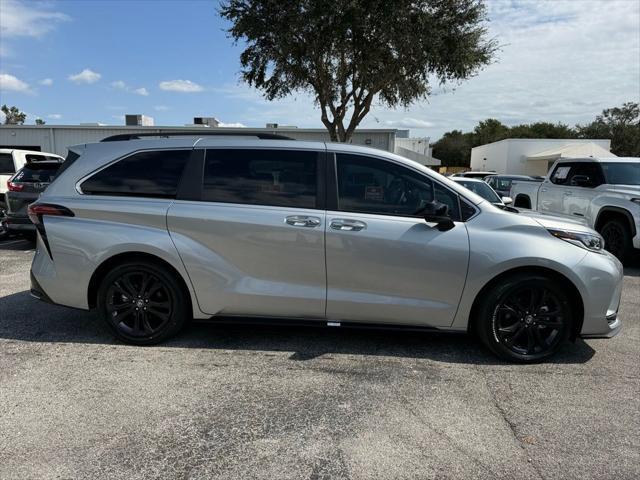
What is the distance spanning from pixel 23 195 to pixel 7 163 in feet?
7.02

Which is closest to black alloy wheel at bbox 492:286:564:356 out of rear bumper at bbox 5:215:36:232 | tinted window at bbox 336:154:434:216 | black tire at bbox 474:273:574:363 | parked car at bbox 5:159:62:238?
black tire at bbox 474:273:574:363

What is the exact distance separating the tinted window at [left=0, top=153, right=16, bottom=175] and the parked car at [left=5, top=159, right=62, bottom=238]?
5.05 ft

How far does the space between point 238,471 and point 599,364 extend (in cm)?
329

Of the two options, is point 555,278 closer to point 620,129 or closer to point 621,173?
point 621,173

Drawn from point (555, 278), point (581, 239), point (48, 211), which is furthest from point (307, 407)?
point (48, 211)

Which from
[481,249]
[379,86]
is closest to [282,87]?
[379,86]

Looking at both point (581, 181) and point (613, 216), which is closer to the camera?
point (613, 216)

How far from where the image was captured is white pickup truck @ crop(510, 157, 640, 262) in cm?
834

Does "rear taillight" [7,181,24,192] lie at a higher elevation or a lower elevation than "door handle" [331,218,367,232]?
higher

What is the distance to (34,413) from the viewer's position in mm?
3160

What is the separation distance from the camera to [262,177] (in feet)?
13.7

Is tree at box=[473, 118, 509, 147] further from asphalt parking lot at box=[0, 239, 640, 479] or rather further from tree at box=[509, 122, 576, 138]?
asphalt parking lot at box=[0, 239, 640, 479]

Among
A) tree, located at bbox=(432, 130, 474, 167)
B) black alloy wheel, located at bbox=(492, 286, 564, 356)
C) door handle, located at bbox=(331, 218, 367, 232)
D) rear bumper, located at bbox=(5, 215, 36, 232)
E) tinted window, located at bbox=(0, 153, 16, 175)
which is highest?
tree, located at bbox=(432, 130, 474, 167)

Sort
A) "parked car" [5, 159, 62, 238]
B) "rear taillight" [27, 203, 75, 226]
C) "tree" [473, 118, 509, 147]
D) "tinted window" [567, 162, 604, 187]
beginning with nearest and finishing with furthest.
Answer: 1. "rear taillight" [27, 203, 75, 226]
2. "parked car" [5, 159, 62, 238]
3. "tinted window" [567, 162, 604, 187]
4. "tree" [473, 118, 509, 147]
